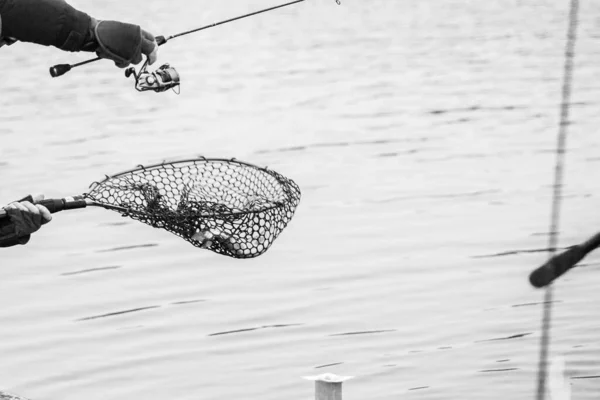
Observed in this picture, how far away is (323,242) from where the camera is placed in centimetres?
894

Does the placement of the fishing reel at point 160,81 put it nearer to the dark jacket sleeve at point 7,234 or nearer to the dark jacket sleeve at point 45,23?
the dark jacket sleeve at point 45,23

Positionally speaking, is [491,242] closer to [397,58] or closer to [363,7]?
[397,58]

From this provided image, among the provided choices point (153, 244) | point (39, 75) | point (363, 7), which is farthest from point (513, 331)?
point (363, 7)

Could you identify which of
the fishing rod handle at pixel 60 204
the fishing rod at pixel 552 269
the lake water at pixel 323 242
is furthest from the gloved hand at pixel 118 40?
the lake water at pixel 323 242

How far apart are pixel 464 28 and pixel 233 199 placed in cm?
1820

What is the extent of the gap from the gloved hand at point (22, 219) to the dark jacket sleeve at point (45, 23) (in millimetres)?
543

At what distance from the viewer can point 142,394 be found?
6148 mm

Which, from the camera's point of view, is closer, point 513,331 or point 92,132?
point 513,331

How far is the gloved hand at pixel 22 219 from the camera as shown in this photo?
3768 millimetres

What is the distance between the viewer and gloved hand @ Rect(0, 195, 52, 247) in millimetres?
3768

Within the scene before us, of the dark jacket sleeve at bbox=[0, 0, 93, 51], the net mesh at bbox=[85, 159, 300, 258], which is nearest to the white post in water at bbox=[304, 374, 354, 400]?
the net mesh at bbox=[85, 159, 300, 258]

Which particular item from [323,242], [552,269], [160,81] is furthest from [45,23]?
[323,242]

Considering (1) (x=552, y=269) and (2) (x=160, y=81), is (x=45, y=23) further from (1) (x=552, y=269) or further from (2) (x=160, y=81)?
(1) (x=552, y=269)

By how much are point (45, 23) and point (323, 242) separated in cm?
539
